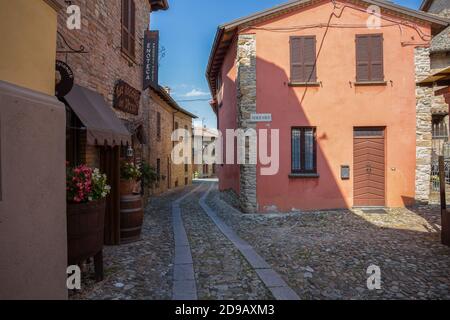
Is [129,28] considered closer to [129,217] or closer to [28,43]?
[129,217]

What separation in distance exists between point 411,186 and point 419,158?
2.93 feet

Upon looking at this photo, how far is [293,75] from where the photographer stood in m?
9.92

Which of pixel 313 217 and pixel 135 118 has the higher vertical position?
pixel 135 118

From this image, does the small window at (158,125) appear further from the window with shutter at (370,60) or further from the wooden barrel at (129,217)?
the wooden barrel at (129,217)

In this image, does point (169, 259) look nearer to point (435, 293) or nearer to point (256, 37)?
point (435, 293)

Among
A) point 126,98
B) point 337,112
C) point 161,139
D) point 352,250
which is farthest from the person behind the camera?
Result: point 161,139

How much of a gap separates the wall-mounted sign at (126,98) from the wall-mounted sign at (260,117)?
3436 mm

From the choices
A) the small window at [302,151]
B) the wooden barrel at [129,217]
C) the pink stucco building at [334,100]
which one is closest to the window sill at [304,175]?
the pink stucco building at [334,100]

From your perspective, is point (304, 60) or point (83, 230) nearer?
point (83, 230)

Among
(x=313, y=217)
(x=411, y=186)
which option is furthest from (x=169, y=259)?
(x=411, y=186)

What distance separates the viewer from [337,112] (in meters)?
9.85

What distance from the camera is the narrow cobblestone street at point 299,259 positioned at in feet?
12.8

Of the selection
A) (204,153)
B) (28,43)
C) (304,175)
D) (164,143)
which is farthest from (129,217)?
(204,153)

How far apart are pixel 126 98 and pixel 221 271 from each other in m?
5.48
